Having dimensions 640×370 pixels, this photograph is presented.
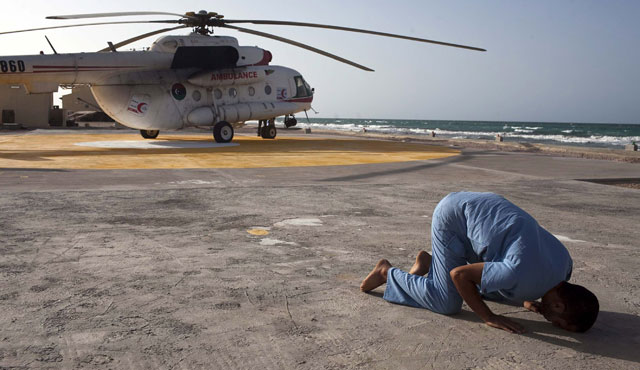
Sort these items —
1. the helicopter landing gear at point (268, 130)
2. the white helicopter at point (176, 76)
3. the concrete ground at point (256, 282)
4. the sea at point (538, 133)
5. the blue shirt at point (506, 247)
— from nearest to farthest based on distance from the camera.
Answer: the concrete ground at point (256, 282) < the blue shirt at point (506, 247) < the white helicopter at point (176, 76) < the helicopter landing gear at point (268, 130) < the sea at point (538, 133)

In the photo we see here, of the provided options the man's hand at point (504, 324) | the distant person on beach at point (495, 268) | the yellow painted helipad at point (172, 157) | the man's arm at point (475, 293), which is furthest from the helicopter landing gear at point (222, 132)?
the man's hand at point (504, 324)

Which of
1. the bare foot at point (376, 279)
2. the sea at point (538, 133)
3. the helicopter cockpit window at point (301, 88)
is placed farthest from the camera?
the sea at point (538, 133)

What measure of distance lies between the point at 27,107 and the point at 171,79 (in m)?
24.8

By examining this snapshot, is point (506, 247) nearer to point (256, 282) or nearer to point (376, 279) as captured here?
point (376, 279)

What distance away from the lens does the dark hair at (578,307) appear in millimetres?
3266

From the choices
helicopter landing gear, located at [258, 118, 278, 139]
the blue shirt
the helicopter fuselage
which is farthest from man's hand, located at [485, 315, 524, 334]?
helicopter landing gear, located at [258, 118, 278, 139]

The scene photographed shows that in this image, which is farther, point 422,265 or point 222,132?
point 222,132

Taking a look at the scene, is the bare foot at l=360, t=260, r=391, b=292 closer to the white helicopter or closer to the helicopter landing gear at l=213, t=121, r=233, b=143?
the white helicopter

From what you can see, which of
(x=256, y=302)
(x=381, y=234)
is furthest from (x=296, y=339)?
(x=381, y=234)

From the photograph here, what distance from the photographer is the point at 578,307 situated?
3.28 metres

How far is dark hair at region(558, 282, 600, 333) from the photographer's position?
Result: 3266 millimetres

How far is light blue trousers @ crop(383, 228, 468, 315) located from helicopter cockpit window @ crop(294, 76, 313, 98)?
19.7 metres

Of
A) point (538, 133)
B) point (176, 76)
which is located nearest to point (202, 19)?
point (176, 76)

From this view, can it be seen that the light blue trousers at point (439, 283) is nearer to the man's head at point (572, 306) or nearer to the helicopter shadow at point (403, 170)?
the man's head at point (572, 306)
